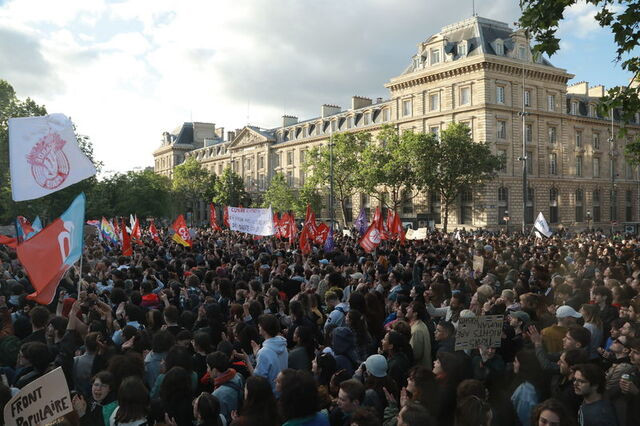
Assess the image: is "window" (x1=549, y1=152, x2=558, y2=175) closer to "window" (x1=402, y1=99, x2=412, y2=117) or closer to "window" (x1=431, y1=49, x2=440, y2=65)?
"window" (x1=402, y1=99, x2=412, y2=117)

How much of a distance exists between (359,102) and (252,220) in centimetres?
4699

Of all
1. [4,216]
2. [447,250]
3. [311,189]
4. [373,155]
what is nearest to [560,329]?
[447,250]

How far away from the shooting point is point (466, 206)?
5253cm

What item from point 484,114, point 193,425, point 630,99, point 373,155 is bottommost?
point 193,425

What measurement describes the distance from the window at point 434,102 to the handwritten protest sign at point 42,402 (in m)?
53.7

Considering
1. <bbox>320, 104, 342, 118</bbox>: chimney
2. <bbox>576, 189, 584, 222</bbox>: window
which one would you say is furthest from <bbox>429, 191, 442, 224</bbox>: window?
<bbox>320, 104, 342, 118</bbox>: chimney

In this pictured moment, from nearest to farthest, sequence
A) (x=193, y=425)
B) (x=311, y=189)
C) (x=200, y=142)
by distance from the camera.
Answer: (x=193, y=425), (x=311, y=189), (x=200, y=142)

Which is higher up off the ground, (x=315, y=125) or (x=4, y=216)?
(x=315, y=125)

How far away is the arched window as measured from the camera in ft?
185

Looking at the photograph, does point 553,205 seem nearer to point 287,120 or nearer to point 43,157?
point 287,120

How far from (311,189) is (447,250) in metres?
40.5

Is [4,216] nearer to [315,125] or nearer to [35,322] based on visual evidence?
[315,125]

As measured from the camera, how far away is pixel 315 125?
2822 inches

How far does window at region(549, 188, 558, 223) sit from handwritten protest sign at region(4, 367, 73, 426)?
57.7 metres
